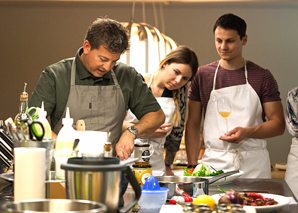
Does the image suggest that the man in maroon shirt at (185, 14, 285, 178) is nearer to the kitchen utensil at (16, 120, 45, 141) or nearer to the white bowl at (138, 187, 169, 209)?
the white bowl at (138, 187, 169, 209)

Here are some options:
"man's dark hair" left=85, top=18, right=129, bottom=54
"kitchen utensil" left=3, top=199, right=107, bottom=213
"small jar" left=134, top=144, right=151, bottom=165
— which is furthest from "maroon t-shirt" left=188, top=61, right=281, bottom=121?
"kitchen utensil" left=3, top=199, right=107, bottom=213

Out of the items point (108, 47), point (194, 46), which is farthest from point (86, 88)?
point (194, 46)

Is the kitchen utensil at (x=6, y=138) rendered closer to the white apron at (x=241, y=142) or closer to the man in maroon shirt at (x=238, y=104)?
the man in maroon shirt at (x=238, y=104)

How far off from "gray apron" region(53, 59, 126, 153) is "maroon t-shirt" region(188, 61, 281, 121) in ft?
3.35

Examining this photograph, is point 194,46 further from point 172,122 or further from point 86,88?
point 86,88

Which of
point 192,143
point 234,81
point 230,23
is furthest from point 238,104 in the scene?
point 230,23

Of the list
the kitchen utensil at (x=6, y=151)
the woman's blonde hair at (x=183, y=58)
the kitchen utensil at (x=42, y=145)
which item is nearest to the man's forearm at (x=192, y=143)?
the woman's blonde hair at (x=183, y=58)

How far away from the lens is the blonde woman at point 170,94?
3045 mm

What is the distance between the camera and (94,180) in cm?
102

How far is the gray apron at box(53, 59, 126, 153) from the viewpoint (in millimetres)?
2389

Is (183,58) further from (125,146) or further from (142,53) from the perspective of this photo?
(125,146)

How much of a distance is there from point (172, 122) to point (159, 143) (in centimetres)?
26

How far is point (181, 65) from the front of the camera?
3.02 meters

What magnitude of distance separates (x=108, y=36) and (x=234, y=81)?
1.39 meters
